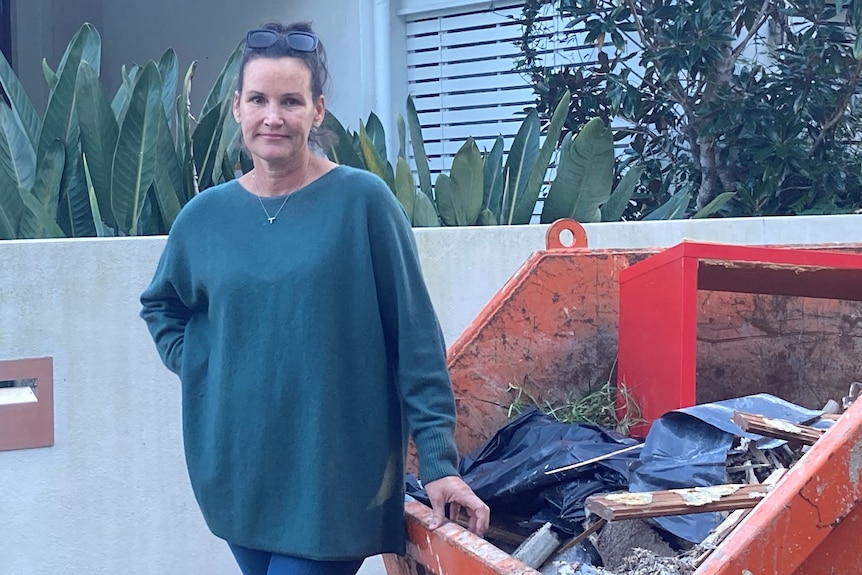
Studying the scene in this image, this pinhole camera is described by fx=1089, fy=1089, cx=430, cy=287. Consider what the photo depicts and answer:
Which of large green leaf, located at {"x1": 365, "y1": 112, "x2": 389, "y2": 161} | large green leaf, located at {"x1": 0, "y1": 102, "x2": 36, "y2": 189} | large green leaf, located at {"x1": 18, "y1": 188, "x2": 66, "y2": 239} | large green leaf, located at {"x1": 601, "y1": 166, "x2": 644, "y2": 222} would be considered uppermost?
large green leaf, located at {"x1": 365, "y1": 112, "x2": 389, "y2": 161}

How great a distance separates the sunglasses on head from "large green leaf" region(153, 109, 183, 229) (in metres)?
1.99

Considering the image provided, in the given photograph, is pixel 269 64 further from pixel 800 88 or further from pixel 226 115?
pixel 800 88

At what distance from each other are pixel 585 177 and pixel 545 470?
257 centimetres

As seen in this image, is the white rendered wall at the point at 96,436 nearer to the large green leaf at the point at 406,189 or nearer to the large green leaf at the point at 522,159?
the large green leaf at the point at 406,189

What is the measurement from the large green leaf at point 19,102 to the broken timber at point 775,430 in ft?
10.4

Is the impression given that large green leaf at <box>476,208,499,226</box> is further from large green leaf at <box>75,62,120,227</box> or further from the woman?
the woman

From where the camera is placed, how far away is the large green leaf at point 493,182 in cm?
484

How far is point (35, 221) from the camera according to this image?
3.84 m

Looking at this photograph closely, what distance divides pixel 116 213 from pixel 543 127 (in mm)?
3180

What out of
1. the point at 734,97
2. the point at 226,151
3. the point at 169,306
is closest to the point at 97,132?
the point at 226,151

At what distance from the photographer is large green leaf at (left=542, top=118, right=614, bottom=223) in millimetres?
4555

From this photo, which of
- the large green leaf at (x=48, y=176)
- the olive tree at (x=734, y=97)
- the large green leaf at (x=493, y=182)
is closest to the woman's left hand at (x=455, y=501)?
the large green leaf at (x=48, y=176)

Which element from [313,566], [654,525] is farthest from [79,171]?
[654,525]

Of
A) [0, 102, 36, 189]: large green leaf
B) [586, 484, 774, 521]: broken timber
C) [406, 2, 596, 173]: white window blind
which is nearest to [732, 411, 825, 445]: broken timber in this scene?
[586, 484, 774, 521]: broken timber
